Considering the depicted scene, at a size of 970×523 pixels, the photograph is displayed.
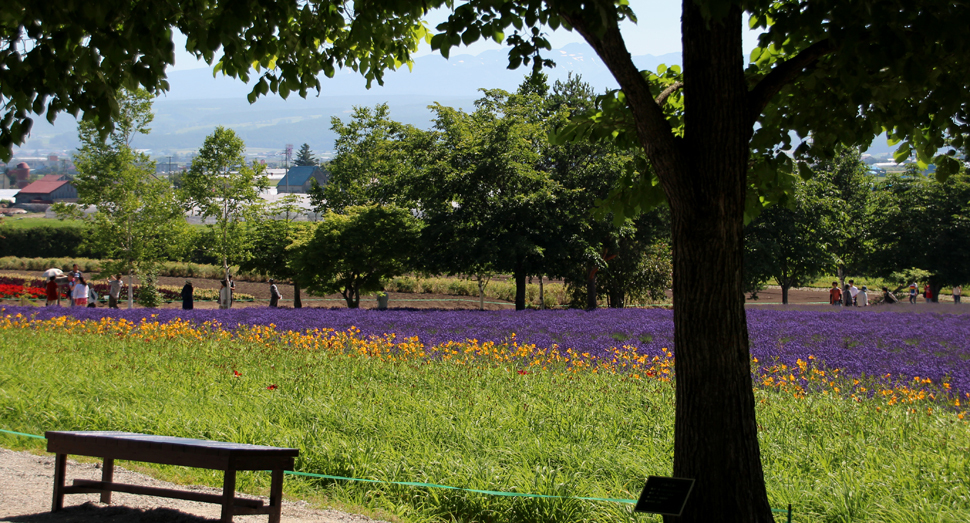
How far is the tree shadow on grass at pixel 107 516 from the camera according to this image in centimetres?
473

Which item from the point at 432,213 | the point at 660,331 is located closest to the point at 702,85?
the point at 660,331

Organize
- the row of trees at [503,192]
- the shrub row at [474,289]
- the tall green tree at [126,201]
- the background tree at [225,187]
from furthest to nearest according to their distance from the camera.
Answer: the shrub row at [474,289]
the background tree at [225,187]
the tall green tree at [126,201]
the row of trees at [503,192]

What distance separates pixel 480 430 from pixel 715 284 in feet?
9.41

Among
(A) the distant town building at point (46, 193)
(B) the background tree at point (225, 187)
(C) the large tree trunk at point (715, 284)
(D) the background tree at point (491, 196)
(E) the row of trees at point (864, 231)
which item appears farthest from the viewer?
(A) the distant town building at point (46, 193)

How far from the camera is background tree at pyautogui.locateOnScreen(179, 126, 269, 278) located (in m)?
30.2

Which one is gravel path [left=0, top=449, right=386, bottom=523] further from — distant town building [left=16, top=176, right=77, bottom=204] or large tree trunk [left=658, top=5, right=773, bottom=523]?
distant town building [left=16, top=176, right=77, bottom=204]

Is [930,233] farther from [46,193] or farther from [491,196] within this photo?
[46,193]

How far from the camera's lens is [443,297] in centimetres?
4097

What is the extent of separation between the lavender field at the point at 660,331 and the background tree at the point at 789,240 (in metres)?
13.0

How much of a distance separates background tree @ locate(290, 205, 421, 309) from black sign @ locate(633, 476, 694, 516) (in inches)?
794

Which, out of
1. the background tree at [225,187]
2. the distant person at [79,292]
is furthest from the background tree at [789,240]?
the distant person at [79,292]

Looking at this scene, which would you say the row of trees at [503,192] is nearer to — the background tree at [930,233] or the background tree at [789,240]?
the background tree at [789,240]

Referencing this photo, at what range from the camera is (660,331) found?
515 inches

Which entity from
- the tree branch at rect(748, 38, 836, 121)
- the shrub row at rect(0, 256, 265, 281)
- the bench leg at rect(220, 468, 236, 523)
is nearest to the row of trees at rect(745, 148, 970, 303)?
the tree branch at rect(748, 38, 836, 121)
